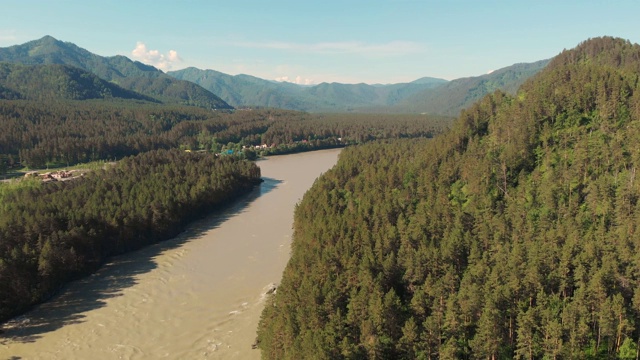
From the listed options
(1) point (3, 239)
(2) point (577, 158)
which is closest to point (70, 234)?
(1) point (3, 239)

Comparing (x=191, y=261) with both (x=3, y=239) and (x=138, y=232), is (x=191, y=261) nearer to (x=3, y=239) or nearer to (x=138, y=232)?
(x=138, y=232)

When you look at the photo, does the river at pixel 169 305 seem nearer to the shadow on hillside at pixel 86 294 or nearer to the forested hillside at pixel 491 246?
the shadow on hillside at pixel 86 294

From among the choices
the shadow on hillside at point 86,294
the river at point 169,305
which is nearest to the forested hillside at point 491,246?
the river at point 169,305

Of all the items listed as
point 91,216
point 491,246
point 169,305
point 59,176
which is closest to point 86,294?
point 169,305

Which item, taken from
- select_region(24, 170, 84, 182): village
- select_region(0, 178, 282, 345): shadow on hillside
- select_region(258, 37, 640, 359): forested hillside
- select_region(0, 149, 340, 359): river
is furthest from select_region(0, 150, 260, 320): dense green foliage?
select_region(258, 37, 640, 359): forested hillside

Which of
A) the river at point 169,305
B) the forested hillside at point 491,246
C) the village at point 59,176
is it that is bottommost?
the river at point 169,305

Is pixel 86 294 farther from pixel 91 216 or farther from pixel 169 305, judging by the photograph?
pixel 91 216
